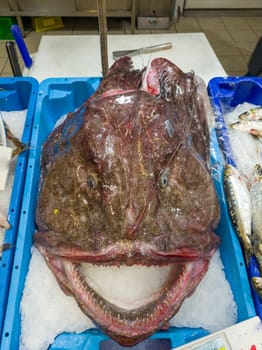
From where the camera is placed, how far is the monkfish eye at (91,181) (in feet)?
4.34

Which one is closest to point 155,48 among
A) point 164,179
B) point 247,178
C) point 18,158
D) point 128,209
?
point 247,178

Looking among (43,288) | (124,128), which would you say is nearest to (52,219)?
(43,288)

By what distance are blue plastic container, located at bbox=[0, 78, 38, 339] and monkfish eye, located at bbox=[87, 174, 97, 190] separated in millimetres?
552

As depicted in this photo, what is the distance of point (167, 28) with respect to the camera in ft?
18.1

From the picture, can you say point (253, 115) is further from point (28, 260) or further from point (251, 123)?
point (28, 260)

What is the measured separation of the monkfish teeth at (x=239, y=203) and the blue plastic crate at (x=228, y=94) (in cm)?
30

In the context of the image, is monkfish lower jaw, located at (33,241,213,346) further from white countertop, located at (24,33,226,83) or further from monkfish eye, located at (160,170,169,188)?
white countertop, located at (24,33,226,83)

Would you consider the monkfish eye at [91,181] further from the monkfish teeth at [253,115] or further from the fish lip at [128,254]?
the monkfish teeth at [253,115]

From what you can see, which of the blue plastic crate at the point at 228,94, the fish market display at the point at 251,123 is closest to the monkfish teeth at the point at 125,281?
the blue plastic crate at the point at 228,94

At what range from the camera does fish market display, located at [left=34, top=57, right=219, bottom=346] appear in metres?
1.22

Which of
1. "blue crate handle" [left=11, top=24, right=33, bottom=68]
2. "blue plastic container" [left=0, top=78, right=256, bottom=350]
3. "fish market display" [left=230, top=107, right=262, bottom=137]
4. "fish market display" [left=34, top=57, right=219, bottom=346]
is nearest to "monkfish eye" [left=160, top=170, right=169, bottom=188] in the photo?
"fish market display" [left=34, top=57, right=219, bottom=346]

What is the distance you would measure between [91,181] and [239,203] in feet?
2.83

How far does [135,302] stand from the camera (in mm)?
1325

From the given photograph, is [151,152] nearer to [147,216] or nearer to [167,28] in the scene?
[147,216]
